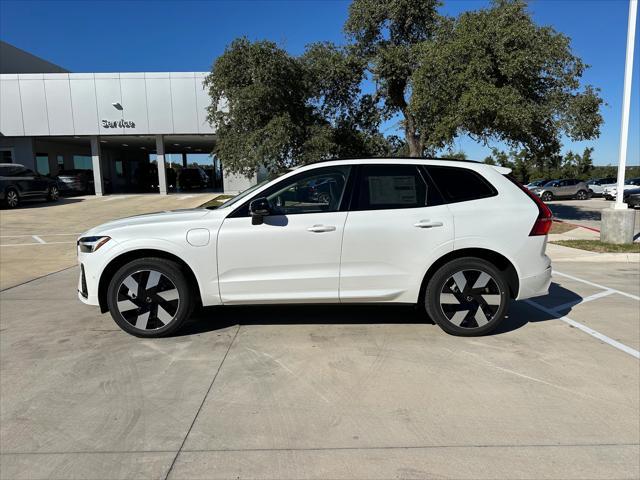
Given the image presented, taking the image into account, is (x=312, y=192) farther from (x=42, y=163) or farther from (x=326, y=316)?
(x=42, y=163)

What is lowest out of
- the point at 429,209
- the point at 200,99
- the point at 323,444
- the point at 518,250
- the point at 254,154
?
the point at 323,444

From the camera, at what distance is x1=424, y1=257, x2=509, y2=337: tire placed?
4523 mm

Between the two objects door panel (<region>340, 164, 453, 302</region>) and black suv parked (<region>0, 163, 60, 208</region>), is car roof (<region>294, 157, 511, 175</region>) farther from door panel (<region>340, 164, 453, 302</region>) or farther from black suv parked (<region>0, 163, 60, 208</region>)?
black suv parked (<region>0, 163, 60, 208</region>)

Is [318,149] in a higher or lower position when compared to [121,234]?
higher

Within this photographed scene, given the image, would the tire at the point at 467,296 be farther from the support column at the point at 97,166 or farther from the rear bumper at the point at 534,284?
the support column at the point at 97,166

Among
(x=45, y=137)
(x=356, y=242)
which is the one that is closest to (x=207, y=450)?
(x=356, y=242)

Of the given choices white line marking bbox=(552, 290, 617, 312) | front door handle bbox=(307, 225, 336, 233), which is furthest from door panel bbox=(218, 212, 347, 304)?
white line marking bbox=(552, 290, 617, 312)

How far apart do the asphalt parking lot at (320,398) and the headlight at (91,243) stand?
37.5 inches

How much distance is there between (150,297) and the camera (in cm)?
451

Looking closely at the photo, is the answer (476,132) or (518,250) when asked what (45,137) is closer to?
(476,132)

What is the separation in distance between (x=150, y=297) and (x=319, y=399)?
2.11m

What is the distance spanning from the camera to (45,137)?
29.5 m

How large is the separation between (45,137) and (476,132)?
28001 millimetres

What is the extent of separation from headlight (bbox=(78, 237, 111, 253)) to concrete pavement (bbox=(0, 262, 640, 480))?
95 centimetres
